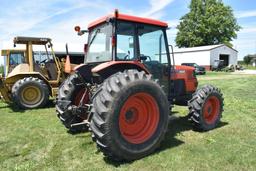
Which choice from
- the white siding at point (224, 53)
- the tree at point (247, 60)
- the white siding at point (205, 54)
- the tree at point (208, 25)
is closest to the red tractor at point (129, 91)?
the white siding at point (205, 54)

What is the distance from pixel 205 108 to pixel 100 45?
265 cm

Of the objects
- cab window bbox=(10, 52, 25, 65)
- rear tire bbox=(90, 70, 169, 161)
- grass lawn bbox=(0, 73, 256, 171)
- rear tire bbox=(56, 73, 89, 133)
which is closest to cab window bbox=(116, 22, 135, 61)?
rear tire bbox=(90, 70, 169, 161)

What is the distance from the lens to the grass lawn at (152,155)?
14.6ft

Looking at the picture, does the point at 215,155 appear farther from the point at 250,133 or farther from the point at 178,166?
the point at 250,133

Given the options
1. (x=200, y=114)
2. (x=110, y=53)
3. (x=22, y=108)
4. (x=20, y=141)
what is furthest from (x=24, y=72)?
(x=200, y=114)

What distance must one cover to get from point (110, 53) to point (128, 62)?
404 mm

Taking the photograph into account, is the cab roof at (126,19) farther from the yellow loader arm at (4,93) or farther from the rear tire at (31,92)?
the yellow loader arm at (4,93)

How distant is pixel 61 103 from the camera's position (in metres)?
5.92

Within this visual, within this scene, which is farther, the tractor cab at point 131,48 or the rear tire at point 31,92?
the rear tire at point 31,92

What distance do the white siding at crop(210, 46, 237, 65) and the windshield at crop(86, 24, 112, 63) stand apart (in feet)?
136

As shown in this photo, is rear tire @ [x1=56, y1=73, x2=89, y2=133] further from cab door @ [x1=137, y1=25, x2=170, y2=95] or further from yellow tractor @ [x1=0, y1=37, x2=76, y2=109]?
yellow tractor @ [x1=0, y1=37, x2=76, y2=109]

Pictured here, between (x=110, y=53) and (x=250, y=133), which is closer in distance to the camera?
(x=110, y=53)

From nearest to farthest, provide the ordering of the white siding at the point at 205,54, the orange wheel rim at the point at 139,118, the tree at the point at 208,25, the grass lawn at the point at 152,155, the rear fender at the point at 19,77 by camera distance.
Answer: the grass lawn at the point at 152,155 → the orange wheel rim at the point at 139,118 → the rear fender at the point at 19,77 → the white siding at the point at 205,54 → the tree at the point at 208,25

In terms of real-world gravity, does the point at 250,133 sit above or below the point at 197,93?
below
